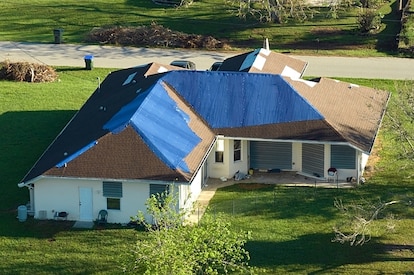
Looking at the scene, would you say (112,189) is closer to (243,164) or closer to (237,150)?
(237,150)

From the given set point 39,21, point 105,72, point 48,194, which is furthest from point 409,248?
point 39,21

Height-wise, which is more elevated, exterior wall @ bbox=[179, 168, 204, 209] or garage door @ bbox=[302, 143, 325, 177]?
garage door @ bbox=[302, 143, 325, 177]

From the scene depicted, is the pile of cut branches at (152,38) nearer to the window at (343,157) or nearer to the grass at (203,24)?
the grass at (203,24)

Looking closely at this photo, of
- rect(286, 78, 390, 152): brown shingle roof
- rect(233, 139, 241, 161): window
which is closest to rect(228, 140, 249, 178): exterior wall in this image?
rect(233, 139, 241, 161): window

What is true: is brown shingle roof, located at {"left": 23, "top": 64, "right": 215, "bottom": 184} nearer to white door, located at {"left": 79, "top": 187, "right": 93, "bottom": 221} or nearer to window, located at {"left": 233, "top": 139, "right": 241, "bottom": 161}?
white door, located at {"left": 79, "top": 187, "right": 93, "bottom": 221}

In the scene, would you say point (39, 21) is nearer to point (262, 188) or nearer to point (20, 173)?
point (20, 173)

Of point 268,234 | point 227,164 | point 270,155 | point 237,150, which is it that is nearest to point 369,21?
point 270,155

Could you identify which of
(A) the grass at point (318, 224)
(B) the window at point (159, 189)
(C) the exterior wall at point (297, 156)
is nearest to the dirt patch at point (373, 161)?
(A) the grass at point (318, 224)
